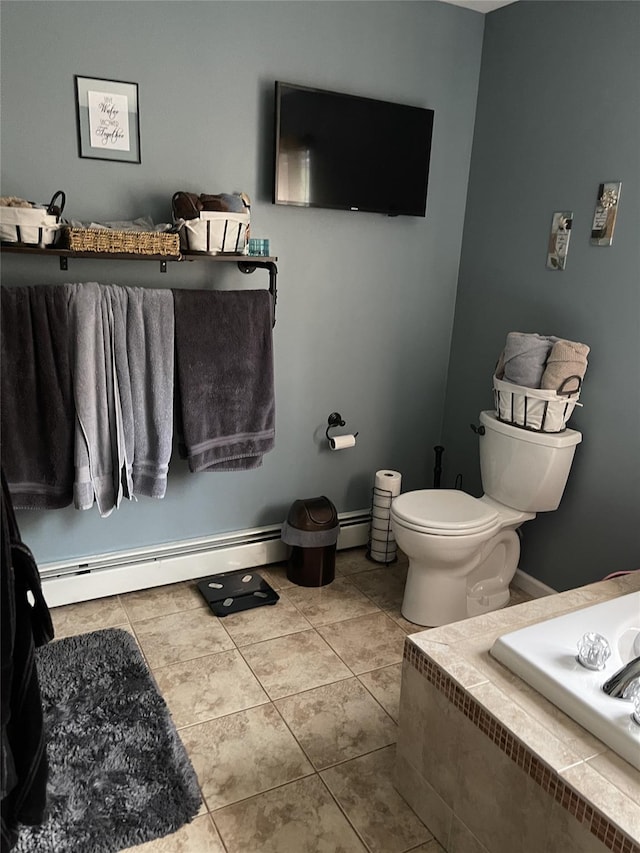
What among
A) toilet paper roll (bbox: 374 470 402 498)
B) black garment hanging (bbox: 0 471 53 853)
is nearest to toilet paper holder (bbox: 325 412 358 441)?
toilet paper roll (bbox: 374 470 402 498)

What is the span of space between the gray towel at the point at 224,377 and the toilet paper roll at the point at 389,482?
600 mm

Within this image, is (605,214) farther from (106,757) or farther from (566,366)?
(106,757)

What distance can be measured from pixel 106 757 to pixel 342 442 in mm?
1497

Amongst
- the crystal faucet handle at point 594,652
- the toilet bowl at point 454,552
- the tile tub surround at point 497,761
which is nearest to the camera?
the tile tub surround at point 497,761

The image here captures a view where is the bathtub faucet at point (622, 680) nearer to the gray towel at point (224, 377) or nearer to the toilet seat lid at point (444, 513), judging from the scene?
the toilet seat lid at point (444, 513)

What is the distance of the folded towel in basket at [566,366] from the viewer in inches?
92.0

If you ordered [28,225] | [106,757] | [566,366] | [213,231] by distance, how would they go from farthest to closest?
[566,366] → [213,231] → [28,225] → [106,757]

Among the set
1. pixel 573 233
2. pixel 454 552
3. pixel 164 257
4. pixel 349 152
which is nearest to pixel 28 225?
pixel 164 257

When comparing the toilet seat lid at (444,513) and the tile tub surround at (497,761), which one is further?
the toilet seat lid at (444,513)

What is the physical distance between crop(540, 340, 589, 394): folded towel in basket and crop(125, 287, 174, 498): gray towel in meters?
1.32

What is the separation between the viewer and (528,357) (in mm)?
2404

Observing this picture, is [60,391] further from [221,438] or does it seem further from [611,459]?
[611,459]

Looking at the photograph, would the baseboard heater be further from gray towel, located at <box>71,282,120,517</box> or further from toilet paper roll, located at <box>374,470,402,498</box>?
gray towel, located at <box>71,282,120,517</box>

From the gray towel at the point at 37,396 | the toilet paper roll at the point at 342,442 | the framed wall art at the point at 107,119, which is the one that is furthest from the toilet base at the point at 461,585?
the framed wall art at the point at 107,119
